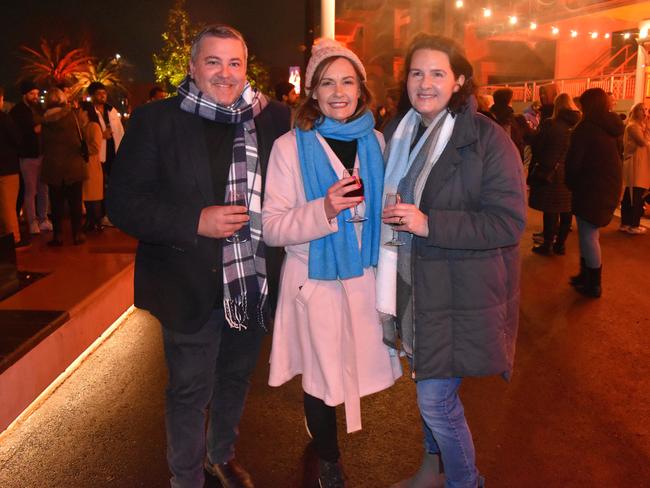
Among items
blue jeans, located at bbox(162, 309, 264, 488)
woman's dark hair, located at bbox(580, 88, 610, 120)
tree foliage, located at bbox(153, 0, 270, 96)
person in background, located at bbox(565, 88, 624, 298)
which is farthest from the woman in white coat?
tree foliage, located at bbox(153, 0, 270, 96)

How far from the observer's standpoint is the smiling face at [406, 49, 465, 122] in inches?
105

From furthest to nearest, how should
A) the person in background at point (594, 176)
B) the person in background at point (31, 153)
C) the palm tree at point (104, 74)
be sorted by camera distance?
the palm tree at point (104, 74)
the person in background at point (31, 153)
the person in background at point (594, 176)

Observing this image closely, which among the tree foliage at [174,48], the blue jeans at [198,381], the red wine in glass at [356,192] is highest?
the tree foliage at [174,48]

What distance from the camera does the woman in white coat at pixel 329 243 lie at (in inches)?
113

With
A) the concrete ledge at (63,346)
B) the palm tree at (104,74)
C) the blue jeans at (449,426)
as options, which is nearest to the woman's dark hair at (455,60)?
the blue jeans at (449,426)

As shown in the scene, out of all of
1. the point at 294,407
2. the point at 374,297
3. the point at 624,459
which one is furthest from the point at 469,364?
the point at 294,407

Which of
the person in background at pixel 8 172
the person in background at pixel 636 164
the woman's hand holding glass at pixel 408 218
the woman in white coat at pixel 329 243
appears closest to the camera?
the woman's hand holding glass at pixel 408 218

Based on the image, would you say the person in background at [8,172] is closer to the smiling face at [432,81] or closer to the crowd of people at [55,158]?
the crowd of people at [55,158]

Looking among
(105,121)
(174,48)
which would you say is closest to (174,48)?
(174,48)

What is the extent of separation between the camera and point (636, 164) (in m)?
9.88

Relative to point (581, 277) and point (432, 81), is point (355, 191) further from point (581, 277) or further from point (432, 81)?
point (581, 277)

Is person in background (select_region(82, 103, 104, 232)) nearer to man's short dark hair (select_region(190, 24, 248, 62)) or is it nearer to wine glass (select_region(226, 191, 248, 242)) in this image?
man's short dark hair (select_region(190, 24, 248, 62))

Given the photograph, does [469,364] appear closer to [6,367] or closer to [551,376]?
[551,376]

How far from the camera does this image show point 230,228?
105 inches
